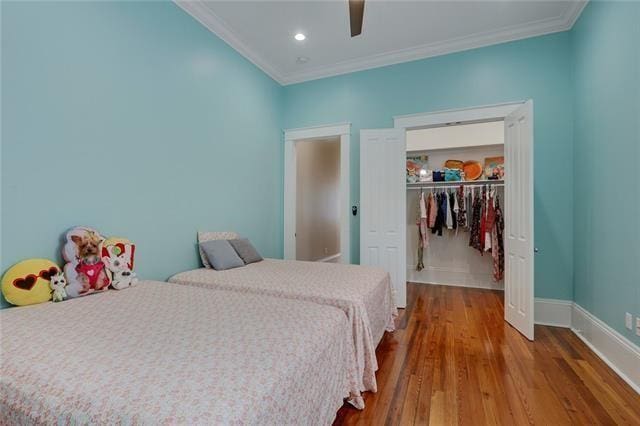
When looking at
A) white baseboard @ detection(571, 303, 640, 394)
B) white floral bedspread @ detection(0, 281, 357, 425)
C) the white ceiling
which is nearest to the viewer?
white floral bedspread @ detection(0, 281, 357, 425)

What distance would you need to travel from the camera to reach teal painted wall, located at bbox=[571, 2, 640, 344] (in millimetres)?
2100

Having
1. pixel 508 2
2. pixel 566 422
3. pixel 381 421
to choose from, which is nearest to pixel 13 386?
pixel 381 421

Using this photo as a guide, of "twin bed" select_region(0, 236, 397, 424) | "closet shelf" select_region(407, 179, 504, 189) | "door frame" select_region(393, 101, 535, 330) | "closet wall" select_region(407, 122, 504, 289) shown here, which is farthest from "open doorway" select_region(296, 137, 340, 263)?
"twin bed" select_region(0, 236, 397, 424)

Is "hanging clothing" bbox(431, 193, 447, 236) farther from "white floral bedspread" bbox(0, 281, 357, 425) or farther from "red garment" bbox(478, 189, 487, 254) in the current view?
"white floral bedspread" bbox(0, 281, 357, 425)

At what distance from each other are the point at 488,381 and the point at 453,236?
3.19 meters

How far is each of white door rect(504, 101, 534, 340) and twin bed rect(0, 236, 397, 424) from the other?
1.79m

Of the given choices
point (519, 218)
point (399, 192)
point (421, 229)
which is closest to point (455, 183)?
point (421, 229)

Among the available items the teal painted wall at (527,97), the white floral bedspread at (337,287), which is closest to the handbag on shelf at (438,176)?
the teal painted wall at (527,97)

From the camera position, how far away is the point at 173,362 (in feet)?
3.58

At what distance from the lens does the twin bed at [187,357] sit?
903 millimetres

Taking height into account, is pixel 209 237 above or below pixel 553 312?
above

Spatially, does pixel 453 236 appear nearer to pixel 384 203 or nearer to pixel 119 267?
pixel 384 203

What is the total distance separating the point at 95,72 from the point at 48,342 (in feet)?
6.10

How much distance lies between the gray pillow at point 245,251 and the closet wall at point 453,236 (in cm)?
301
